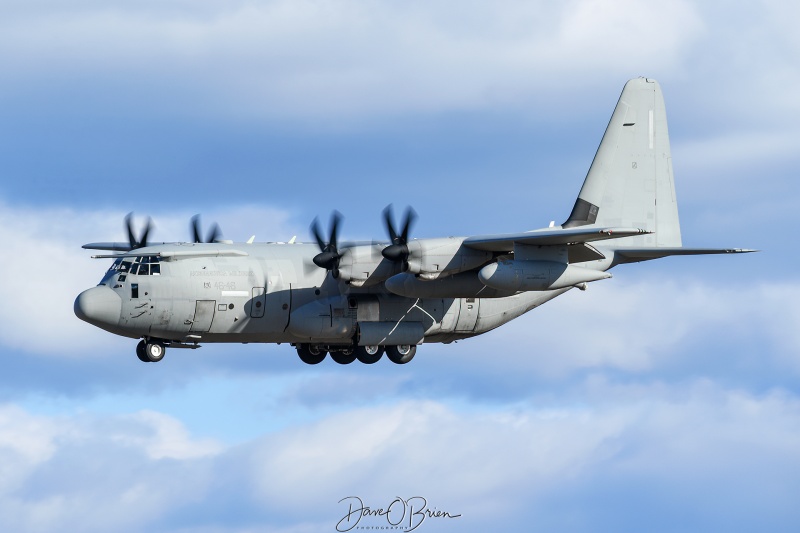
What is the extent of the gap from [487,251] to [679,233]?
809 centimetres

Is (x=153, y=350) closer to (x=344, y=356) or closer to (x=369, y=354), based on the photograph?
(x=344, y=356)

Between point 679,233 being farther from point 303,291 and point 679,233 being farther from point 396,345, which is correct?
point 303,291

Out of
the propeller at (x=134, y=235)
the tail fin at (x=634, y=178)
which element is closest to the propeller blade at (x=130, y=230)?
the propeller at (x=134, y=235)

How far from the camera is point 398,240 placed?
32.9 metres

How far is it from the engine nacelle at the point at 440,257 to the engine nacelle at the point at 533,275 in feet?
3.17

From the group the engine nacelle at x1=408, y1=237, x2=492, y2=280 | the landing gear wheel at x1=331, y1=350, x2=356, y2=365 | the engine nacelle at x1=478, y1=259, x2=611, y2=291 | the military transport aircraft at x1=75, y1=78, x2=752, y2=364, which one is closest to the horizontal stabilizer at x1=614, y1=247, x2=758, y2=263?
the military transport aircraft at x1=75, y1=78, x2=752, y2=364

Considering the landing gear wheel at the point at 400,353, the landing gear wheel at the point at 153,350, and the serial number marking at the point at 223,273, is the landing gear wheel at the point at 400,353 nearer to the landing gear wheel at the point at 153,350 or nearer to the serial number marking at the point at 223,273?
the serial number marking at the point at 223,273

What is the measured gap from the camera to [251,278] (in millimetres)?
34250

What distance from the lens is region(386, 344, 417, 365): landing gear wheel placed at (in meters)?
36.3

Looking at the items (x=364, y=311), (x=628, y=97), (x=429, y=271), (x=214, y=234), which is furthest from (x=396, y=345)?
(x=628, y=97)

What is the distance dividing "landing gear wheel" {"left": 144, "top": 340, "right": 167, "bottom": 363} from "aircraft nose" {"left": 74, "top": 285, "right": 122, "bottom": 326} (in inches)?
57.3

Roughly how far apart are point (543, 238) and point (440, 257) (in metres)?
2.74

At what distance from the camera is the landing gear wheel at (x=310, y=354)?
37.0 meters

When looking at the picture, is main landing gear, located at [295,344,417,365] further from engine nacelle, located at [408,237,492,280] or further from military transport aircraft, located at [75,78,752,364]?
engine nacelle, located at [408,237,492,280]
